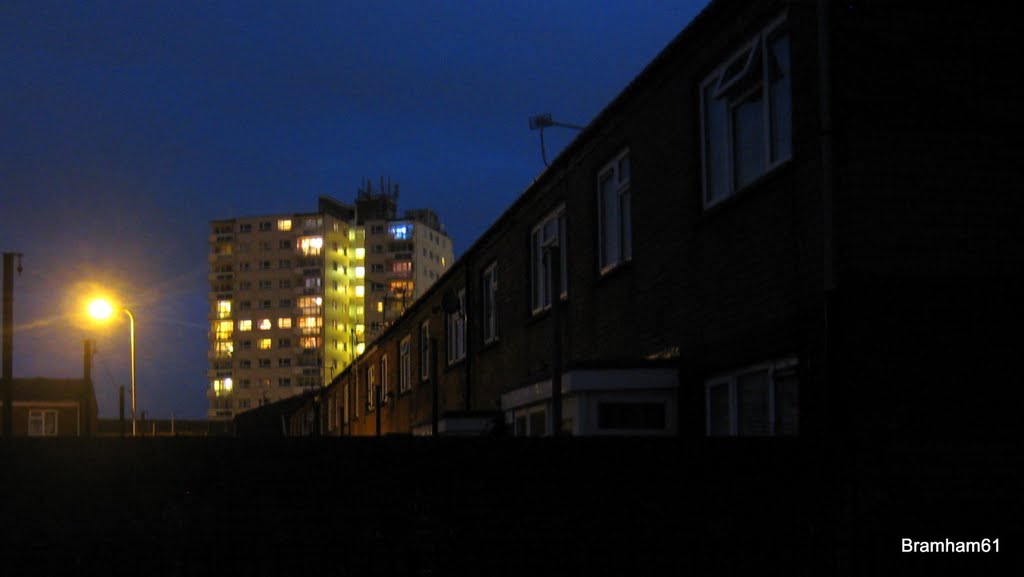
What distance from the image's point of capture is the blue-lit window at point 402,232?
15388 cm

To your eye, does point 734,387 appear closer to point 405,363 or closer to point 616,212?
point 616,212

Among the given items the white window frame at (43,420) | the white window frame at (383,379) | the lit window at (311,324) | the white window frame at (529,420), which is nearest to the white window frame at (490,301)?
the white window frame at (529,420)

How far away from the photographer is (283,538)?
761 cm

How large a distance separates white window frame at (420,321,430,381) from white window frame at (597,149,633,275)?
51.3 ft

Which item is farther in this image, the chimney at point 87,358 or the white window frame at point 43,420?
the white window frame at point 43,420

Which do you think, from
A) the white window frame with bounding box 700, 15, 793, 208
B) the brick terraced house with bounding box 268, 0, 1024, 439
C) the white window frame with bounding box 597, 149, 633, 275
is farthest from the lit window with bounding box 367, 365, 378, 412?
the white window frame with bounding box 700, 15, 793, 208

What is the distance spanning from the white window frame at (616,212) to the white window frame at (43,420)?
82.4 m

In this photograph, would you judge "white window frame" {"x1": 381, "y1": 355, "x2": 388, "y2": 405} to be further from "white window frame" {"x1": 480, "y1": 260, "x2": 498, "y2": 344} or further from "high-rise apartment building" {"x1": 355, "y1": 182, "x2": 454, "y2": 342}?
"high-rise apartment building" {"x1": 355, "y1": 182, "x2": 454, "y2": 342}

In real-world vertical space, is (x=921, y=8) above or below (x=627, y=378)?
above

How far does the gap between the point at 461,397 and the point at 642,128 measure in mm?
13265

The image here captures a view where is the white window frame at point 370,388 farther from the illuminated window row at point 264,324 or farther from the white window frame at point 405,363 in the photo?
the illuminated window row at point 264,324

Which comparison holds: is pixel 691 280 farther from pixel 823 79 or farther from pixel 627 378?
pixel 823 79

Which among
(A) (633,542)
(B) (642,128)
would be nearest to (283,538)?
(A) (633,542)

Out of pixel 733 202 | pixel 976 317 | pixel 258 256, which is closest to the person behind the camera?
pixel 976 317
